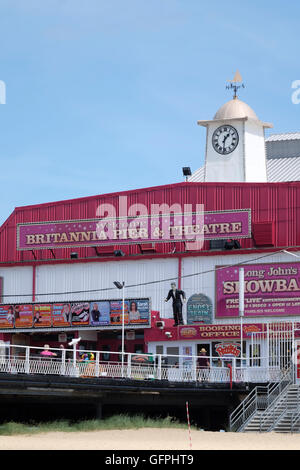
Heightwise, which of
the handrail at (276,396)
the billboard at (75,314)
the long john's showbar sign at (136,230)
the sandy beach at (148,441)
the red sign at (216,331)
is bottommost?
the sandy beach at (148,441)

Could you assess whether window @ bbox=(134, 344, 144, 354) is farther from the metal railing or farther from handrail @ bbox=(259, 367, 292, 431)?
handrail @ bbox=(259, 367, 292, 431)

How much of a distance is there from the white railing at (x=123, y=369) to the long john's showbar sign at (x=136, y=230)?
38.2ft

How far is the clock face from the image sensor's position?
6862cm

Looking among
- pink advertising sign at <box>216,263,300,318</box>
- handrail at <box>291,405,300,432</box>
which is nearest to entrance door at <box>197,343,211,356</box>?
pink advertising sign at <box>216,263,300,318</box>

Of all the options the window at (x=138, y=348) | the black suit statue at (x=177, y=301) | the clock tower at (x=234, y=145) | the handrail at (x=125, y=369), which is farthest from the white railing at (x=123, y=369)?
the clock tower at (x=234, y=145)

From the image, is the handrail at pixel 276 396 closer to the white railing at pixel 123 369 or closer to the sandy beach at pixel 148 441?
the white railing at pixel 123 369

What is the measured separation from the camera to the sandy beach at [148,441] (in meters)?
32.2

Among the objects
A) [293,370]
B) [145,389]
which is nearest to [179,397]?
[145,389]

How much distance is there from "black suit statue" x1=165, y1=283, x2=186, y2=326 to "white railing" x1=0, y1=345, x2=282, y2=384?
7.64 m

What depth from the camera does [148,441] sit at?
36.1m

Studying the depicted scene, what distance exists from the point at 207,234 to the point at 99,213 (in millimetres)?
7737
